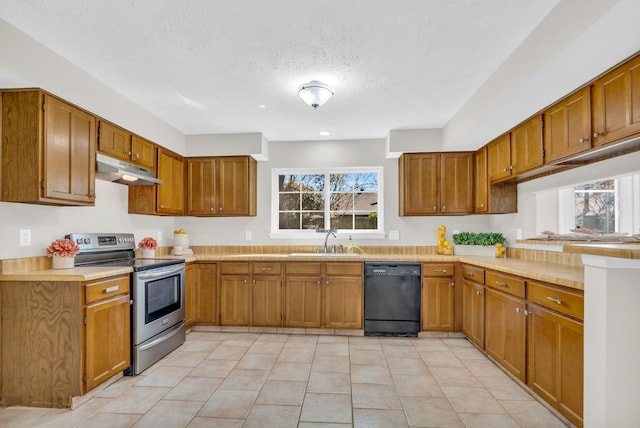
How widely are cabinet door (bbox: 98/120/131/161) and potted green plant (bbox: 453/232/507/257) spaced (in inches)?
147

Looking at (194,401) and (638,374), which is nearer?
(638,374)

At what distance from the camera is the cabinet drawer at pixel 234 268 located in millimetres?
4051

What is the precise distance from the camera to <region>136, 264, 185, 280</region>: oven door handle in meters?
2.93

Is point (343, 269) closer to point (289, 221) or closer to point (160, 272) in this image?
point (289, 221)

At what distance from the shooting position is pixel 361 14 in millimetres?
1987

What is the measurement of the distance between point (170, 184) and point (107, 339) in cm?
203

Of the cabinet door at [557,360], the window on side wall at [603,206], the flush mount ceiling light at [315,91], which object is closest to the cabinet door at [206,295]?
the flush mount ceiling light at [315,91]

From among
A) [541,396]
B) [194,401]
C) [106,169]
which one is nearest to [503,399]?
[541,396]

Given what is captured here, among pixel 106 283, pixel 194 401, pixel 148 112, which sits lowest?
pixel 194 401

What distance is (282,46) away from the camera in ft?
7.65

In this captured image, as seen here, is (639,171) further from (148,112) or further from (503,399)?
(148,112)

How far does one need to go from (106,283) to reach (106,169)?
989mm

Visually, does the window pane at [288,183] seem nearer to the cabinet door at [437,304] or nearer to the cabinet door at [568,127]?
the cabinet door at [437,304]

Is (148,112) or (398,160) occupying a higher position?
(148,112)
